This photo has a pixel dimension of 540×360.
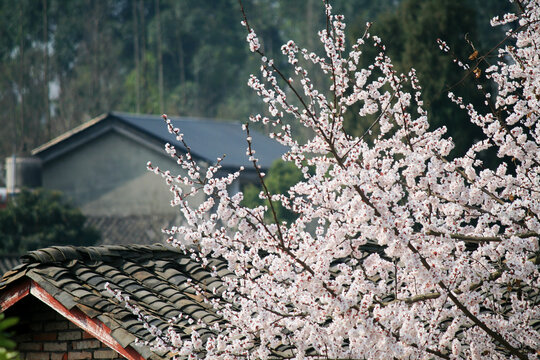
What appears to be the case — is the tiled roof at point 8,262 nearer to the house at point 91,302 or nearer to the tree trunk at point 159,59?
the house at point 91,302

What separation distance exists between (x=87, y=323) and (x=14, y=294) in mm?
772

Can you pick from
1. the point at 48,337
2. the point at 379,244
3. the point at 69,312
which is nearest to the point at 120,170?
the point at 48,337

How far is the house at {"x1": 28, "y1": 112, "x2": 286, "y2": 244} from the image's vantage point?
2486cm

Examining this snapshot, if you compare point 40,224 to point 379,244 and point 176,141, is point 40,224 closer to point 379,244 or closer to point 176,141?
point 176,141

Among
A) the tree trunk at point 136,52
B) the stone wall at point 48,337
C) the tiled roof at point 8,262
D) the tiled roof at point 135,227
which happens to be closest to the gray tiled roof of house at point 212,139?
the tiled roof at point 135,227

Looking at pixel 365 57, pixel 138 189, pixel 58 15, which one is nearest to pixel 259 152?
pixel 138 189

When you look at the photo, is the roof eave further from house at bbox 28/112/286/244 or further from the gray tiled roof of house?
house at bbox 28/112/286/244

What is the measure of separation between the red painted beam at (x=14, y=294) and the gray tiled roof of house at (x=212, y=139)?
690 inches

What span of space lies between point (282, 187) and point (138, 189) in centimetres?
520

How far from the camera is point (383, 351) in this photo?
14.9 feet

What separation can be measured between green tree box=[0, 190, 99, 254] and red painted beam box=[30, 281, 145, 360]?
55.0 feet

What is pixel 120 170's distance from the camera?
2573 cm

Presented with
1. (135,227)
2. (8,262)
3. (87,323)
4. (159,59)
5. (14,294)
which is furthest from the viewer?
(159,59)

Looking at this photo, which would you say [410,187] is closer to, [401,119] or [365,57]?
[401,119]
